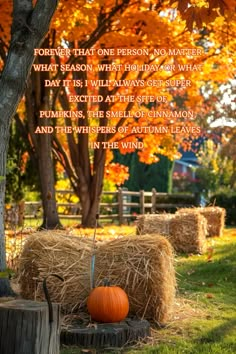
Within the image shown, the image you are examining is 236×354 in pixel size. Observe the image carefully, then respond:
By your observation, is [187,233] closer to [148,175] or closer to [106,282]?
[106,282]

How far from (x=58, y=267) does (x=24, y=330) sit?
2195 millimetres

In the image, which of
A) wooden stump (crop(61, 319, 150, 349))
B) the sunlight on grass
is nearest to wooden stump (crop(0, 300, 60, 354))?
the sunlight on grass

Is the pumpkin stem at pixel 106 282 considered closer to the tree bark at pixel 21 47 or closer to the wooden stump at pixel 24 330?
the tree bark at pixel 21 47

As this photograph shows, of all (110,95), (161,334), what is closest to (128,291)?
(161,334)

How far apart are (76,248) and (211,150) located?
31821 mm

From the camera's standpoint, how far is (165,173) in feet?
103

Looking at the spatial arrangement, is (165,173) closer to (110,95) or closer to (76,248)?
(110,95)

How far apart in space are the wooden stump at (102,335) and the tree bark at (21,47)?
151 cm

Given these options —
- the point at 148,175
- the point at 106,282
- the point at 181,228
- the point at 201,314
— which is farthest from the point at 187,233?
the point at 148,175

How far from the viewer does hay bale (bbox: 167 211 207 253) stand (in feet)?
44.0

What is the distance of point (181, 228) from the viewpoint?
13.7 m

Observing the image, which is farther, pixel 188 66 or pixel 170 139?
pixel 170 139

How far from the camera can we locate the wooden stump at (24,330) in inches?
177

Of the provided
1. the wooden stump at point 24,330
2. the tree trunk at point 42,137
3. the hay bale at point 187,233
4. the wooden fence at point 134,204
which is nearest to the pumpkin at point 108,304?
the wooden stump at point 24,330
